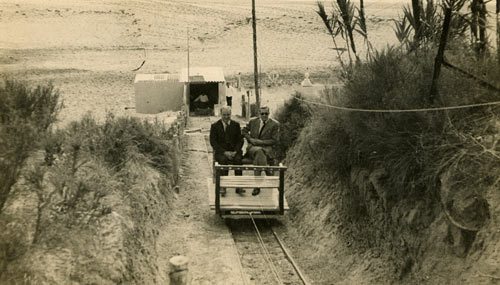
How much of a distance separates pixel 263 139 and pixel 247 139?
0.33 meters

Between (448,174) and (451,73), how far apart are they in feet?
8.10

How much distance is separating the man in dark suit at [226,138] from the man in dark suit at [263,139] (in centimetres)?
25

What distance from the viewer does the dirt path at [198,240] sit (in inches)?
395

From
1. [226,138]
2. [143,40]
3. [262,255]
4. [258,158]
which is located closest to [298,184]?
[258,158]

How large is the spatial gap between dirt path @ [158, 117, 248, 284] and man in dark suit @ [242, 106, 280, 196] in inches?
48.7

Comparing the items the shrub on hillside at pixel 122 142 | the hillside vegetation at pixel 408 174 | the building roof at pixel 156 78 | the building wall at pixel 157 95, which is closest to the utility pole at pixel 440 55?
the hillside vegetation at pixel 408 174

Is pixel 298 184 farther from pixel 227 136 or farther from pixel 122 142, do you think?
pixel 122 142

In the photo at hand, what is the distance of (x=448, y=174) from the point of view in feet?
25.8

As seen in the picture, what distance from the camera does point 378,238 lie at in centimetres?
940

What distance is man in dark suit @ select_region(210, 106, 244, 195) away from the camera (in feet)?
39.0

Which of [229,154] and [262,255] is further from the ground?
[229,154]

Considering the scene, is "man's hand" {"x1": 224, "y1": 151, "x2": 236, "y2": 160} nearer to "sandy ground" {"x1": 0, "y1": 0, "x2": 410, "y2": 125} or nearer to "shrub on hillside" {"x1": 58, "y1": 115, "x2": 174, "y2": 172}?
"shrub on hillside" {"x1": 58, "y1": 115, "x2": 174, "y2": 172}

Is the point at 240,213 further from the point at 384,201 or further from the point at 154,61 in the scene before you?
the point at 154,61

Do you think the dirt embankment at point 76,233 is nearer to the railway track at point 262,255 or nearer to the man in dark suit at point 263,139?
the railway track at point 262,255
